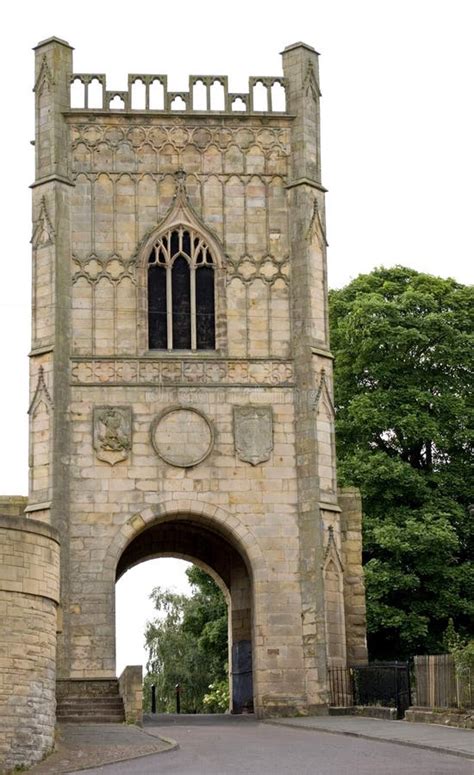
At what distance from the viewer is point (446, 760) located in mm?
22750

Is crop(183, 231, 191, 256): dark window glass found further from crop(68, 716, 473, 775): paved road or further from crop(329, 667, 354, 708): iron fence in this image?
crop(68, 716, 473, 775): paved road

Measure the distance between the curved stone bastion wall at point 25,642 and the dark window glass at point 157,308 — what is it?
47.6 ft

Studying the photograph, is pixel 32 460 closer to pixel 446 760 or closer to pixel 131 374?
pixel 131 374

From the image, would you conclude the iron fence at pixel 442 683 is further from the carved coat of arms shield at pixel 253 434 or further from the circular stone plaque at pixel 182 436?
the circular stone plaque at pixel 182 436

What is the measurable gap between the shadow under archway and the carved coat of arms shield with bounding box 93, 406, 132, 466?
2.37 metres

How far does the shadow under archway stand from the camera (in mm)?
40375

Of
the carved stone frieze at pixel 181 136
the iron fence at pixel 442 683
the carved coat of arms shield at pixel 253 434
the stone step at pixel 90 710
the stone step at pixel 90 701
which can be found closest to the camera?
the iron fence at pixel 442 683

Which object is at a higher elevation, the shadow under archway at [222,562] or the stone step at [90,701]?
the shadow under archway at [222,562]

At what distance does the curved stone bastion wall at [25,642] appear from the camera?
23.2 meters

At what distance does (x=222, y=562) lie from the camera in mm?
42000

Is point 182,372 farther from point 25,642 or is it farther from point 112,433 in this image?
point 25,642

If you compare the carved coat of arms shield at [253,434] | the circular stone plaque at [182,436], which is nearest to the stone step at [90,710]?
the circular stone plaque at [182,436]

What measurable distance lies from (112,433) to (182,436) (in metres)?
1.67

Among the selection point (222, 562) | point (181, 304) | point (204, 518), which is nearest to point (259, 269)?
point (181, 304)
